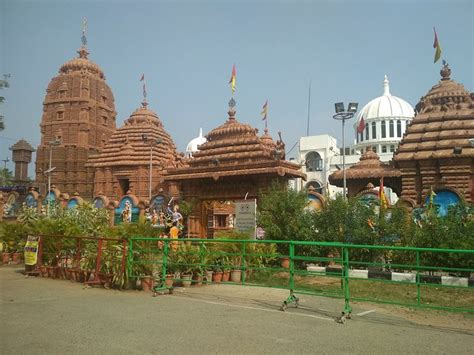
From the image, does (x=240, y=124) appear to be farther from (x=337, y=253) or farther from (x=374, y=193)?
(x=337, y=253)

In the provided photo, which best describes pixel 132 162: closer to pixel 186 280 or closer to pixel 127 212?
pixel 127 212

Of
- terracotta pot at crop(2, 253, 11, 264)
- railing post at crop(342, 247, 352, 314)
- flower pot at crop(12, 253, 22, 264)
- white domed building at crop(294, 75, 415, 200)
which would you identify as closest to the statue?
flower pot at crop(12, 253, 22, 264)

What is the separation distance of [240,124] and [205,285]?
48.2 ft

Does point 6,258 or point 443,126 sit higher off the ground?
point 443,126

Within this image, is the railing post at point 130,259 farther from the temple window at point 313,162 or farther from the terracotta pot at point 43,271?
the temple window at point 313,162

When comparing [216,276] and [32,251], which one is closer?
[216,276]

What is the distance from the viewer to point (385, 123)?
62969 mm

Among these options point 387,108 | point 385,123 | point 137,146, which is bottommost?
point 137,146

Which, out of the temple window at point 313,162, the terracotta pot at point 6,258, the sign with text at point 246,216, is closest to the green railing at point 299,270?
the sign with text at point 246,216

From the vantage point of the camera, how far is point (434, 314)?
300 inches

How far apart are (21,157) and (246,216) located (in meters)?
37.0

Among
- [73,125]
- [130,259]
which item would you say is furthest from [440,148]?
[73,125]

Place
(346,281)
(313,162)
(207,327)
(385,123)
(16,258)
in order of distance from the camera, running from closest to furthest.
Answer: (207,327)
(346,281)
(16,258)
(313,162)
(385,123)

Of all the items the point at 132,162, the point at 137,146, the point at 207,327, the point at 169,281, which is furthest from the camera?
the point at 137,146
